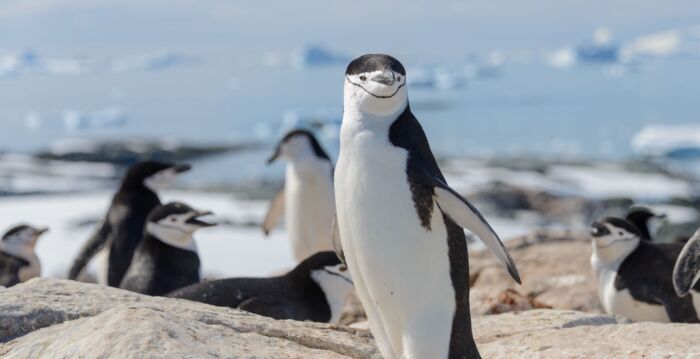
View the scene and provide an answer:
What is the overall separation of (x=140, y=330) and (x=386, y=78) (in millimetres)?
1039

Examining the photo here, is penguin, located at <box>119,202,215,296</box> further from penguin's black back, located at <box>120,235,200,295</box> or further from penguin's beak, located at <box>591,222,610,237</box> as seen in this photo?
penguin's beak, located at <box>591,222,610,237</box>

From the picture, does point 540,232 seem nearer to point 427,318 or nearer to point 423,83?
point 427,318

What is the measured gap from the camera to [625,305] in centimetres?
563

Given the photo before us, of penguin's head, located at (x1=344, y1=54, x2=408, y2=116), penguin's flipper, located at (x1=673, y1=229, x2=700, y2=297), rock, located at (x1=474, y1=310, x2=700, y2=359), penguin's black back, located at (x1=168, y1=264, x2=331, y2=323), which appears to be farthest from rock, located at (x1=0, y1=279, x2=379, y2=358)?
penguin's flipper, located at (x1=673, y1=229, x2=700, y2=297)

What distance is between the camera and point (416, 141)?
10.6 ft

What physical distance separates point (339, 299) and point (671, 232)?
25.5 ft

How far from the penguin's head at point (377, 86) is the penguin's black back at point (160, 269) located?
106 inches

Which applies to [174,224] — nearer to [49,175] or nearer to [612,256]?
[612,256]

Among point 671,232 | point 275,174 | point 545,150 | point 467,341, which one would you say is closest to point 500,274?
point 467,341

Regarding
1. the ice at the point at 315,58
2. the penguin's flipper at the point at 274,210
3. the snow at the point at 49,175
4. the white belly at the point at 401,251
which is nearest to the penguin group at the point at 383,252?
the white belly at the point at 401,251

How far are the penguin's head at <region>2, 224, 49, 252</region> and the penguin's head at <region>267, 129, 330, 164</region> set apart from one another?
8.12 ft

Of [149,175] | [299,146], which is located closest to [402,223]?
[149,175]

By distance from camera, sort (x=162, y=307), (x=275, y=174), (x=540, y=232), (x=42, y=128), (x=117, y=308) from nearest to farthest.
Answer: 1. (x=117, y=308)
2. (x=162, y=307)
3. (x=540, y=232)
4. (x=275, y=174)
5. (x=42, y=128)

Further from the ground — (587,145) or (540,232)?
(540,232)
